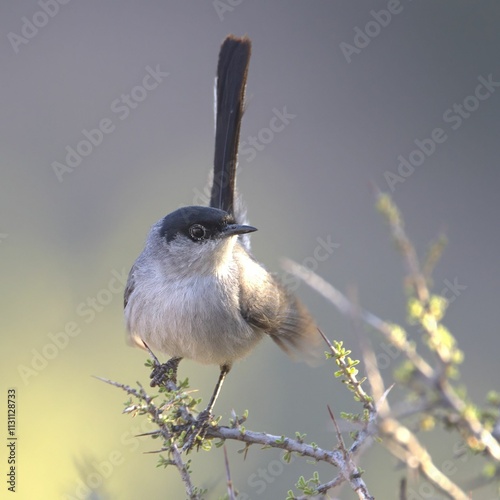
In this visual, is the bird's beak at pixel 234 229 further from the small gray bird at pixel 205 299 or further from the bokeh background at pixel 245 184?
the bokeh background at pixel 245 184

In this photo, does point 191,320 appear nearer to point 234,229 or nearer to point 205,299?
point 205,299

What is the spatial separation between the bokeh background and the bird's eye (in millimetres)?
1428

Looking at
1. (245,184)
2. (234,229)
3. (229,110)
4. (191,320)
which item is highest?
(245,184)

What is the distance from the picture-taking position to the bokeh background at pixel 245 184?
5355mm

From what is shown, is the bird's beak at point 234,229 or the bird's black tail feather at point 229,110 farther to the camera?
the bird's black tail feather at point 229,110

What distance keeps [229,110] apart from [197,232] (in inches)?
38.9

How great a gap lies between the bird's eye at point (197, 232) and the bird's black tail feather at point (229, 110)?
73cm

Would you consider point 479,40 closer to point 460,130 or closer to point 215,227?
point 460,130

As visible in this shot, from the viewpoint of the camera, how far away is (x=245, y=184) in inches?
312

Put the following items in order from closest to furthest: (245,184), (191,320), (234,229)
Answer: (191,320) → (234,229) → (245,184)

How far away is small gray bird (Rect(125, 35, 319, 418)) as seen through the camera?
358 cm

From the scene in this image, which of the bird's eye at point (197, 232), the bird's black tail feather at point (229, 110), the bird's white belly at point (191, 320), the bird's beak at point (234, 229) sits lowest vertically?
the bird's white belly at point (191, 320)

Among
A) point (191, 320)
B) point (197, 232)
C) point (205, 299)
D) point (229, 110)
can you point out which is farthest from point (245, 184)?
point (191, 320)

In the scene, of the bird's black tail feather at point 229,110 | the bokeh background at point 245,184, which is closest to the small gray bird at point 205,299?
the bird's black tail feather at point 229,110
